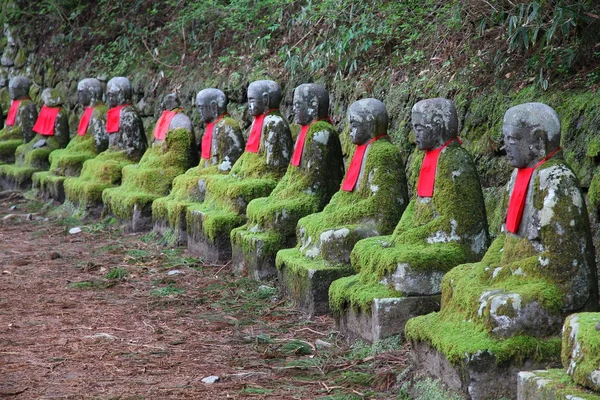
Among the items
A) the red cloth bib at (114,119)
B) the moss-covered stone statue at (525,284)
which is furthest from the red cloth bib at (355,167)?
the red cloth bib at (114,119)

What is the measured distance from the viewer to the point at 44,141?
14.1 meters

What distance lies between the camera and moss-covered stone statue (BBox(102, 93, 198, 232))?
10.9 meters

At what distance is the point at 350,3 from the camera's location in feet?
34.1

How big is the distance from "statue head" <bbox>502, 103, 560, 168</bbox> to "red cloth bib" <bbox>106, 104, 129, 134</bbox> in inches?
311

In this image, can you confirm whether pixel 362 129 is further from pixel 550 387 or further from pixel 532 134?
pixel 550 387

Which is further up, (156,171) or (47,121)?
(47,121)

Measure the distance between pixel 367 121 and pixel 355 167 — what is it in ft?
1.14

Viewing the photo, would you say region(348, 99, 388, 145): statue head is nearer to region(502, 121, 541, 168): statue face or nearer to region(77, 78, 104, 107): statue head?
region(502, 121, 541, 168): statue face

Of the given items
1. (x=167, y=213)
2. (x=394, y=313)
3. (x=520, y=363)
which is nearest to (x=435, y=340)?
(x=520, y=363)

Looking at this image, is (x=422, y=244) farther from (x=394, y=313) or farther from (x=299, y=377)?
(x=299, y=377)

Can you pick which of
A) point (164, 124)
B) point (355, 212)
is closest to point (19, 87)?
point (164, 124)

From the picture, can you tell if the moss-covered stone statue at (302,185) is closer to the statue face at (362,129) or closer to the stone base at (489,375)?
the statue face at (362,129)

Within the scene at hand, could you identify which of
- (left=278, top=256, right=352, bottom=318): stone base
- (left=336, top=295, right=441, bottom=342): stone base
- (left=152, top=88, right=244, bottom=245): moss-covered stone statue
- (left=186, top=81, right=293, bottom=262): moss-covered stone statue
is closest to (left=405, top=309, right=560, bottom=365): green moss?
(left=336, top=295, right=441, bottom=342): stone base

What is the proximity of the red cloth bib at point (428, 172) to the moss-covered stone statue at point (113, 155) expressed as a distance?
6.32 m
